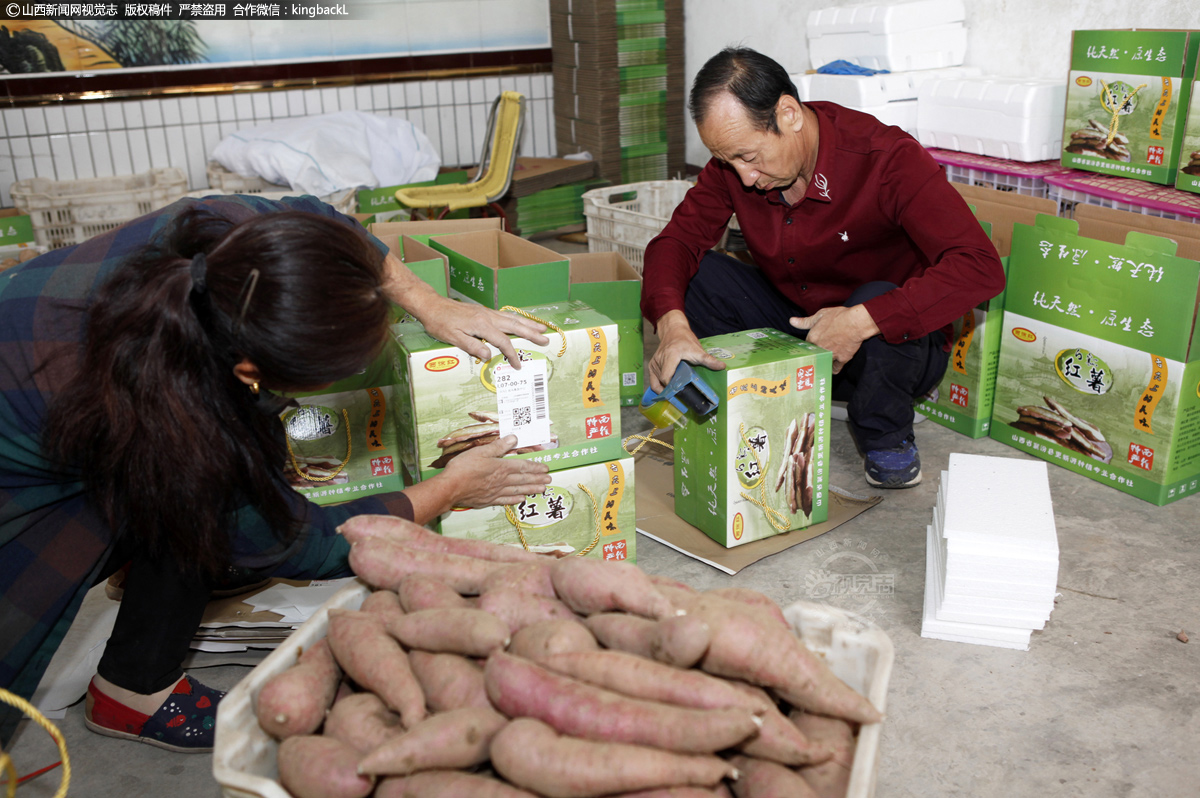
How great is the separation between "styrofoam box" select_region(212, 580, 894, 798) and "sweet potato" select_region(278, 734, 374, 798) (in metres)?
0.02

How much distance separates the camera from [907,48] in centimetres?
352

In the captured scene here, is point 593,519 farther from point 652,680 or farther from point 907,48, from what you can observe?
point 907,48

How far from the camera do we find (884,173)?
2.31m

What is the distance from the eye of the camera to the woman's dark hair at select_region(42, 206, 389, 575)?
1.16m

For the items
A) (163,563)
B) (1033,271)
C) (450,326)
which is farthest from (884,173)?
(163,563)

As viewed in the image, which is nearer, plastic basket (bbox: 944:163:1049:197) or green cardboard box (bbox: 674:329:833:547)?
green cardboard box (bbox: 674:329:833:547)

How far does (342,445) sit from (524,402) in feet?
1.94

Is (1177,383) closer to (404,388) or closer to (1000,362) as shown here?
(1000,362)

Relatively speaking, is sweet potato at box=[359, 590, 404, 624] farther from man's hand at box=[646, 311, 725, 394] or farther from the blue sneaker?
the blue sneaker

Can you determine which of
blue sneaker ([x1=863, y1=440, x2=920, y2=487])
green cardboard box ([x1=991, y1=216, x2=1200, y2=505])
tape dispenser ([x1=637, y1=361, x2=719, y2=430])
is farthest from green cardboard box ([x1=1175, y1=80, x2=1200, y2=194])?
tape dispenser ([x1=637, y1=361, x2=719, y2=430])

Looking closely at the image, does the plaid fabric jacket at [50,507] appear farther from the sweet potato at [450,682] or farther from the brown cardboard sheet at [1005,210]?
the brown cardboard sheet at [1005,210]

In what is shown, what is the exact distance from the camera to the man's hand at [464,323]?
1799 mm

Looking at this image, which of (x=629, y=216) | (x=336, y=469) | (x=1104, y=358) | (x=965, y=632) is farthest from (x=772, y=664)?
(x=629, y=216)

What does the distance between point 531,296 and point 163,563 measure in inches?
46.4
